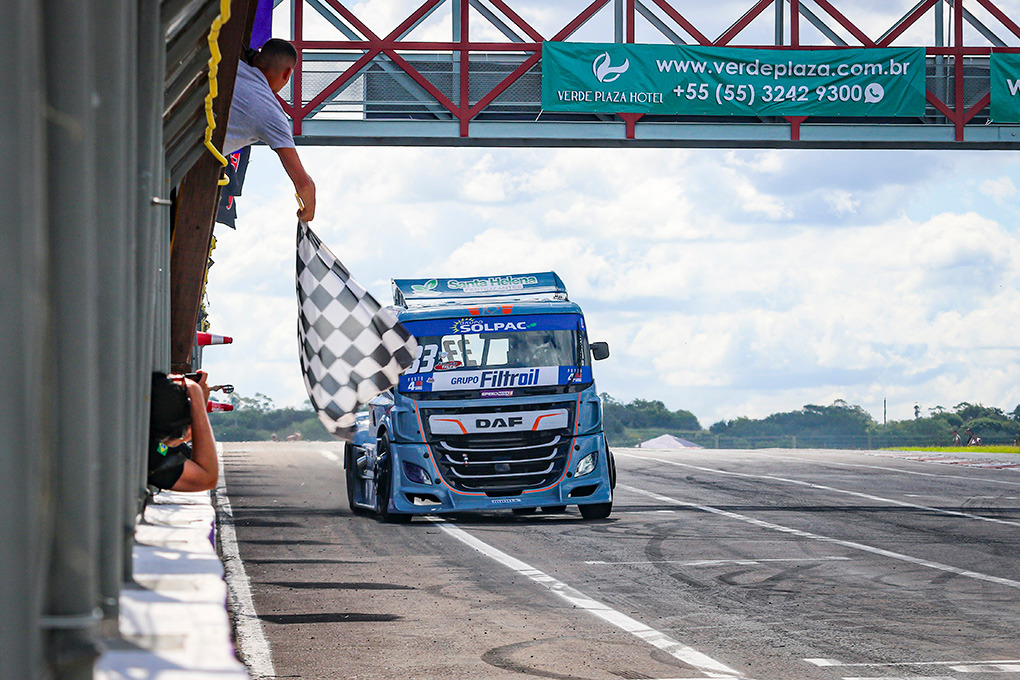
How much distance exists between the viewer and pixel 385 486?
1644 centimetres

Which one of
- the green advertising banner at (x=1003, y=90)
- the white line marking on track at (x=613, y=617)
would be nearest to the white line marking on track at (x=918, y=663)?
the white line marking on track at (x=613, y=617)

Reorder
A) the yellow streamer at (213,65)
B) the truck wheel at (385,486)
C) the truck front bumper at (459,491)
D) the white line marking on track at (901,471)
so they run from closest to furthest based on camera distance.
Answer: the yellow streamer at (213,65) < the truck front bumper at (459,491) < the truck wheel at (385,486) < the white line marking on track at (901,471)

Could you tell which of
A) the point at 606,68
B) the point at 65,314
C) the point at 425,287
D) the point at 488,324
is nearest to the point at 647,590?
the point at 488,324

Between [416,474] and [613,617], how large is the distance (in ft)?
22.4

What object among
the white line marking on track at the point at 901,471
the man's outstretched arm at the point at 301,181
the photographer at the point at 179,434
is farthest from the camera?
the white line marking on track at the point at 901,471

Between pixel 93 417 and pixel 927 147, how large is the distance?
19.9 metres

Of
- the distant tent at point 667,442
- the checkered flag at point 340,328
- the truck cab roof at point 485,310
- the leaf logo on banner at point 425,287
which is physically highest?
the leaf logo on banner at point 425,287

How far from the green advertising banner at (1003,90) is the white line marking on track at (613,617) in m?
11.2

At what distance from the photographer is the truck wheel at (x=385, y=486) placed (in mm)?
A: 16266

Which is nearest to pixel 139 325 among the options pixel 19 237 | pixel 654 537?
pixel 19 237

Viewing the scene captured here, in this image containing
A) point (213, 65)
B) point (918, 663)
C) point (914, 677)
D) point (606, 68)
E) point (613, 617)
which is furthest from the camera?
point (606, 68)

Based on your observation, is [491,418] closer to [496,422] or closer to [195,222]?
[496,422]

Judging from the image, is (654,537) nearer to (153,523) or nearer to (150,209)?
(153,523)

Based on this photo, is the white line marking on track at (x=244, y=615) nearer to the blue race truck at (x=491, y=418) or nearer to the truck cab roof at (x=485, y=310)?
the blue race truck at (x=491, y=418)
